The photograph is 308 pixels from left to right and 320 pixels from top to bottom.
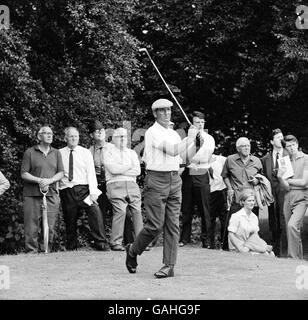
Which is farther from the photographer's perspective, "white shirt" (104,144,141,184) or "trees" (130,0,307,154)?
"trees" (130,0,307,154)

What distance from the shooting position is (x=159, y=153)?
1111cm

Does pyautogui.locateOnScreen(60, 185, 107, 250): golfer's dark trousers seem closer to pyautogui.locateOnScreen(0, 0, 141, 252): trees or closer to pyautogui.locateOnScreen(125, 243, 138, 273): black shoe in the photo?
pyautogui.locateOnScreen(0, 0, 141, 252): trees

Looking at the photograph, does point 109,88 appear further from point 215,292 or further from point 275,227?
point 215,292

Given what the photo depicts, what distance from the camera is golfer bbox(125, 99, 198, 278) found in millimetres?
11062

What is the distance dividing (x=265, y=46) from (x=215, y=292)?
14790mm

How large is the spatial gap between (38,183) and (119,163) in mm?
1513

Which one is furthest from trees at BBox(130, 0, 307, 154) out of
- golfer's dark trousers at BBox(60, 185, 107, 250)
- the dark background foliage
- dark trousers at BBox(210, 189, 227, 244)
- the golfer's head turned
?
the golfer's head turned

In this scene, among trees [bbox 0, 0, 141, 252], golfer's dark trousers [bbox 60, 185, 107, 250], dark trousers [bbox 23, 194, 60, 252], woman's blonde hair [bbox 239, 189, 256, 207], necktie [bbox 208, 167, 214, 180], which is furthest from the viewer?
trees [bbox 0, 0, 141, 252]

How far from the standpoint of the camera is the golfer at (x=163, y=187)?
36.3 feet

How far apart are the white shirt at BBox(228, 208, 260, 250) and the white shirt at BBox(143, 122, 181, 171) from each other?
3535 mm

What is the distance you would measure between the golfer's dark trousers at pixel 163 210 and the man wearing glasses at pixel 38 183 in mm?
3696

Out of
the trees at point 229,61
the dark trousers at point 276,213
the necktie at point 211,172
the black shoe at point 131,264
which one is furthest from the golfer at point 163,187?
the trees at point 229,61

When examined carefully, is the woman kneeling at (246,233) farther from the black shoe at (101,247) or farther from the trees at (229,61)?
the trees at (229,61)

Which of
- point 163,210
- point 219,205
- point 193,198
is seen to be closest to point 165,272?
point 163,210
